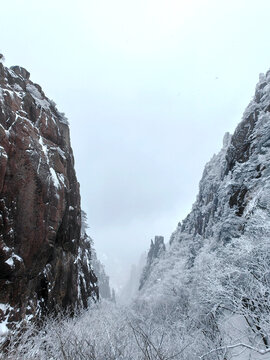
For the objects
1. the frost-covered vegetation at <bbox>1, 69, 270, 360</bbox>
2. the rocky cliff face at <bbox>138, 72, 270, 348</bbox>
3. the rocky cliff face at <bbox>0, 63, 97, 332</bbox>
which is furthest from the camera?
the rocky cliff face at <bbox>0, 63, 97, 332</bbox>

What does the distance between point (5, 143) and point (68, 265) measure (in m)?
13.5

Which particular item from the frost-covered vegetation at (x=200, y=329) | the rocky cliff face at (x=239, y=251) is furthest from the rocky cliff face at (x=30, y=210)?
the rocky cliff face at (x=239, y=251)

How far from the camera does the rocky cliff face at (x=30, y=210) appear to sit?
16.1 metres

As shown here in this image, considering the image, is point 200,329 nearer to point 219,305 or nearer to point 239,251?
point 219,305

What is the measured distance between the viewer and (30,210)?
17797 mm

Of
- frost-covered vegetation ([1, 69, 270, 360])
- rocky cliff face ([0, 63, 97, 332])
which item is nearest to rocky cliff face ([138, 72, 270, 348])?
frost-covered vegetation ([1, 69, 270, 360])

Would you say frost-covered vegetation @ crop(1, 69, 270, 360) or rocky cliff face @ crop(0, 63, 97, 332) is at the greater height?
rocky cliff face @ crop(0, 63, 97, 332)

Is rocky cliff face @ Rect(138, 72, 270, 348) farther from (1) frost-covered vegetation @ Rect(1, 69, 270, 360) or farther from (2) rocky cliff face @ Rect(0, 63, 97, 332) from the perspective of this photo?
(2) rocky cliff face @ Rect(0, 63, 97, 332)

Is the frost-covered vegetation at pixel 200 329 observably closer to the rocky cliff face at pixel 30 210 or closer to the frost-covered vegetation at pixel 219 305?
the frost-covered vegetation at pixel 219 305

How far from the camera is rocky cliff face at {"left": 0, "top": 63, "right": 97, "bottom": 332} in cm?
1611

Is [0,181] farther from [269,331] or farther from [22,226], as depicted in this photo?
[269,331]

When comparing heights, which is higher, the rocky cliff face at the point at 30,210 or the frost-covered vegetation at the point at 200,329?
the rocky cliff face at the point at 30,210

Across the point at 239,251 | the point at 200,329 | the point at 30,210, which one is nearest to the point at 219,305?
the point at 200,329

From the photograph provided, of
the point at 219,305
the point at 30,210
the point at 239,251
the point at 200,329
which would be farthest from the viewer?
the point at 200,329
